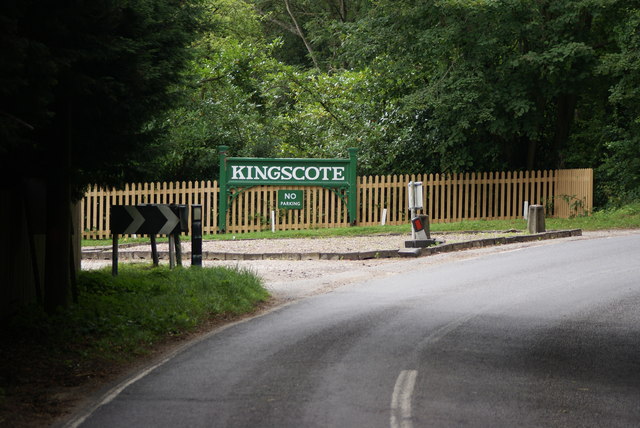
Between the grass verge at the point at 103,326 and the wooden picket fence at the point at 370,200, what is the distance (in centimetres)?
1153

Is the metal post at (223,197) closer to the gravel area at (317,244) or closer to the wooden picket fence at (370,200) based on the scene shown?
the wooden picket fence at (370,200)

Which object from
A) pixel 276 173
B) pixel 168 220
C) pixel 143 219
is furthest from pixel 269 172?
pixel 143 219

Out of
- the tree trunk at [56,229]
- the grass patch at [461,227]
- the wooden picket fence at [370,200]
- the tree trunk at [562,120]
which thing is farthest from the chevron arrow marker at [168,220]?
the tree trunk at [562,120]

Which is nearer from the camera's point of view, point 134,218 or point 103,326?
point 103,326

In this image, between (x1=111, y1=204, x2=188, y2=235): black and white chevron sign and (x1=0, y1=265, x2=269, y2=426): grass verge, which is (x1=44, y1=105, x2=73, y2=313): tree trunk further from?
(x1=111, y1=204, x2=188, y2=235): black and white chevron sign

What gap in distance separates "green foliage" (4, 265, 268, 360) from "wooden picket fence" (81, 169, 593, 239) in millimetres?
10878

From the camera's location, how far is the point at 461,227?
24781 mm

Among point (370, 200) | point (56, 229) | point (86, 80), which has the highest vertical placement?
point (86, 80)

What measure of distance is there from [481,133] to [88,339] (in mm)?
21408

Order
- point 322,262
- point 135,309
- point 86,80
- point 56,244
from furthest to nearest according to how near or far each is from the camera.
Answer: point 322,262
point 135,309
point 56,244
point 86,80

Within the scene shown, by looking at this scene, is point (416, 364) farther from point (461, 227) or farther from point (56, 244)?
point (461, 227)

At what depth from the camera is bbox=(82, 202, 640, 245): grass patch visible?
2428 centimetres

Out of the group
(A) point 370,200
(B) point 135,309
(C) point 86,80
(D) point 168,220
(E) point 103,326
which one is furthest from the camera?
(A) point 370,200

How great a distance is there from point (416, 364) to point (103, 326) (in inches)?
150
